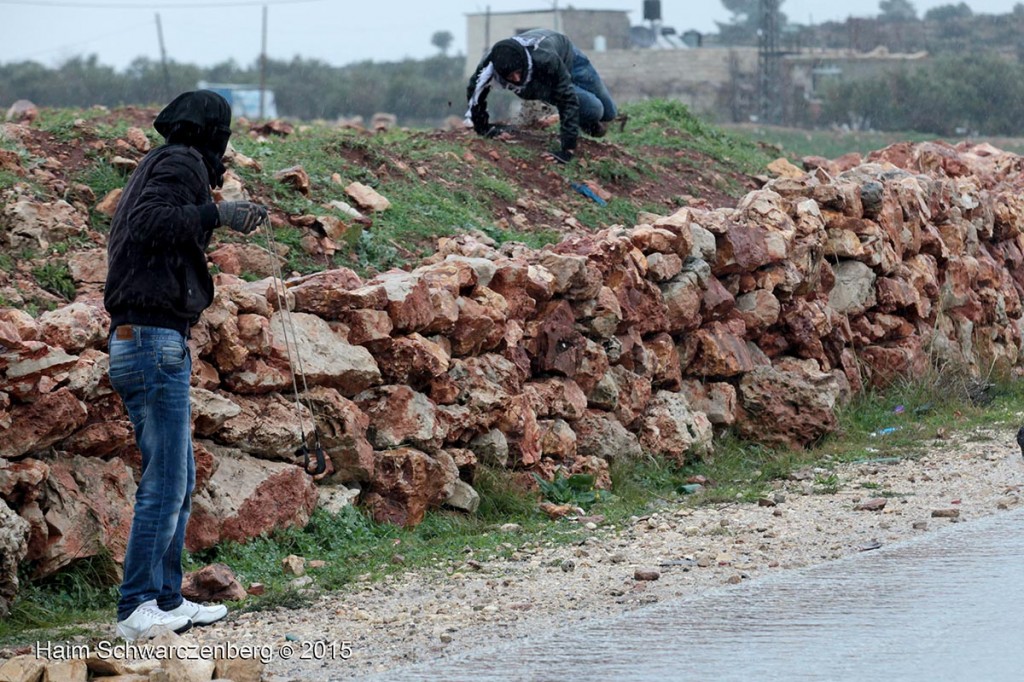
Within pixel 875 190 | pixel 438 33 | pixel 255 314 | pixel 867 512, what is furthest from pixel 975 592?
pixel 438 33

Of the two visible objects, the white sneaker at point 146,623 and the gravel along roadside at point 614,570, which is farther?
the gravel along roadside at point 614,570

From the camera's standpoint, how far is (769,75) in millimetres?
48562

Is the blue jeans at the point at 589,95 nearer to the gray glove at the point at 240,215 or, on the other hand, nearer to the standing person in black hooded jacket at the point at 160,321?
the gray glove at the point at 240,215

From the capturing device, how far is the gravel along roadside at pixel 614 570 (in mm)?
5133

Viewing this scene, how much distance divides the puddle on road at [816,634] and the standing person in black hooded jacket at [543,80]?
7.18 meters

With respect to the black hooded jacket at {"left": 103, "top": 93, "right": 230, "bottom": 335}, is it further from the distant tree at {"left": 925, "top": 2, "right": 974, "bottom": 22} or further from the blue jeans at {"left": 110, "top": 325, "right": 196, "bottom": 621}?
the distant tree at {"left": 925, "top": 2, "right": 974, "bottom": 22}

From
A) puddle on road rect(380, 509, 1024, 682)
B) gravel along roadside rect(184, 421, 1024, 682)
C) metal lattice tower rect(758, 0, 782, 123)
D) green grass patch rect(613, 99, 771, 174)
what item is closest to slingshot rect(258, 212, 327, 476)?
gravel along roadside rect(184, 421, 1024, 682)

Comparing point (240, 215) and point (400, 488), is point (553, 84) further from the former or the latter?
point (240, 215)

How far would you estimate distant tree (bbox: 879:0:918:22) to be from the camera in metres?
75.2

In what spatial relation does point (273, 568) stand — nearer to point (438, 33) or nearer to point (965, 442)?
point (965, 442)

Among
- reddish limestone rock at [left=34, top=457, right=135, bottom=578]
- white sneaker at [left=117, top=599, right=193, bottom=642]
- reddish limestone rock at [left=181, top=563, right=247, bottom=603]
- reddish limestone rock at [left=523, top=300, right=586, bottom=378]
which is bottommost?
reddish limestone rock at [left=181, top=563, right=247, bottom=603]

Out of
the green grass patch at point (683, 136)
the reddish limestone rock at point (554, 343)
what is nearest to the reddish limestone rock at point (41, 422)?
the reddish limestone rock at point (554, 343)

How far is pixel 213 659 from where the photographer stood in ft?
15.3

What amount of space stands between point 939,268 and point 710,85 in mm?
40522
